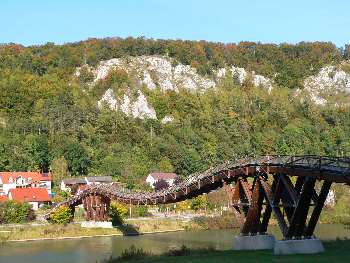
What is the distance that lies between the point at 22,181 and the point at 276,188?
77.1 m

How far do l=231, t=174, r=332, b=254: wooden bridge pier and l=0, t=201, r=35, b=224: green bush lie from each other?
141ft

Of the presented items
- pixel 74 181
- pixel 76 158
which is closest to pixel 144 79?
pixel 76 158

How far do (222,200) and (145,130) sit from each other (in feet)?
174

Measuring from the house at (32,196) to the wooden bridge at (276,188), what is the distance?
40.8m

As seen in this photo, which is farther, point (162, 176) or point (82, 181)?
point (162, 176)

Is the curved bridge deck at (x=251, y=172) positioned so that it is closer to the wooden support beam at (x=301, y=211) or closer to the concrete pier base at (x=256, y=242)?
the wooden support beam at (x=301, y=211)

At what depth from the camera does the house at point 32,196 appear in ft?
296

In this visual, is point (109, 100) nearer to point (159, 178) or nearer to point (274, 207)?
point (159, 178)

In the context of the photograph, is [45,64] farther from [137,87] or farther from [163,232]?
[163,232]

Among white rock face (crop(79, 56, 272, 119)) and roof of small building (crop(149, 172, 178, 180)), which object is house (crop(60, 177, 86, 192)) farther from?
white rock face (crop(79, 56, 272, 119))

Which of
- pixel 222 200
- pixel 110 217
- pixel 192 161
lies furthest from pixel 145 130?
pixel 110 217

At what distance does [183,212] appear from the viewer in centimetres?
9050

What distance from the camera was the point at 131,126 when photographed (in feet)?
448

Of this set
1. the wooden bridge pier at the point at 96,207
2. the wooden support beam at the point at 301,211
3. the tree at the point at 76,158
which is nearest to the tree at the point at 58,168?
the tree at the point at 76,158
